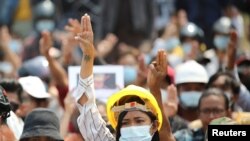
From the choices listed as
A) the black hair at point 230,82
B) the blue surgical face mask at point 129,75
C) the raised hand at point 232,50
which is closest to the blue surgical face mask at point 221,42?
the blue surgical face mask at point 129,75

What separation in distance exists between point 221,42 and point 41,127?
6.88 meters

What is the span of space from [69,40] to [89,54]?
12.5ft

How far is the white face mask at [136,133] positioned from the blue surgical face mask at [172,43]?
8.84 meters

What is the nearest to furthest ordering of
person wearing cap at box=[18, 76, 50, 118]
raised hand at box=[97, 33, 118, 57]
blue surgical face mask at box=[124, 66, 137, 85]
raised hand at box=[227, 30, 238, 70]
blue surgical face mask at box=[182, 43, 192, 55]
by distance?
person wearing cap at box=[18, 76, 50, 118] → raised hand at box=[227, 30, 238, 70] → blue surgical face mask at box=[124, 66, 137, 85] → blue surgical face mask at box=[182, 43, 192, 55] → raised hand at box=[97, 33, 118, 57]

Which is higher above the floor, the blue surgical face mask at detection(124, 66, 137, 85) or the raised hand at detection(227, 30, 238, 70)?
the raised hand at detection(227, 30, 238, 70)

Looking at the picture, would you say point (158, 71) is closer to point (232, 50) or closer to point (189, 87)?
point (189, 87)

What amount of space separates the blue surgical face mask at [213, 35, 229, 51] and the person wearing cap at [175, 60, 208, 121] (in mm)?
2840

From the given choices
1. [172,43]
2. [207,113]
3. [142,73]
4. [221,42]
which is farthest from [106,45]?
[207,113]

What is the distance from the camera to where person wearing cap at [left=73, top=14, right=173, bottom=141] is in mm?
11977

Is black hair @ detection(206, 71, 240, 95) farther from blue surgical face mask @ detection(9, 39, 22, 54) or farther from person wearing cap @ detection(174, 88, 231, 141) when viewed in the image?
blue surgical face mask @ detection(9, 39, 22, 54)

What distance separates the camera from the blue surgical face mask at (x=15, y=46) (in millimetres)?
21217

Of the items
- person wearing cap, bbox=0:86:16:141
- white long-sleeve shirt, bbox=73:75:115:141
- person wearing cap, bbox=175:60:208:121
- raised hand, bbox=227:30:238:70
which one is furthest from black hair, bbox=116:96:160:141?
raised hand, bbox=227:30:238:70

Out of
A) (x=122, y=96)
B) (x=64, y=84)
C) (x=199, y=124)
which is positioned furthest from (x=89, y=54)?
(x=64, y=84)

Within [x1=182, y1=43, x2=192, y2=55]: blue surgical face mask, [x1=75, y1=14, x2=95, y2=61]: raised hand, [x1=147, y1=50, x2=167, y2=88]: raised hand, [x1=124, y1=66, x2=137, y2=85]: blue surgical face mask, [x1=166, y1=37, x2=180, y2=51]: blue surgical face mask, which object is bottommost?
[x1=166, y1=37, x2=180, y2=51]: blue surgical face mask
